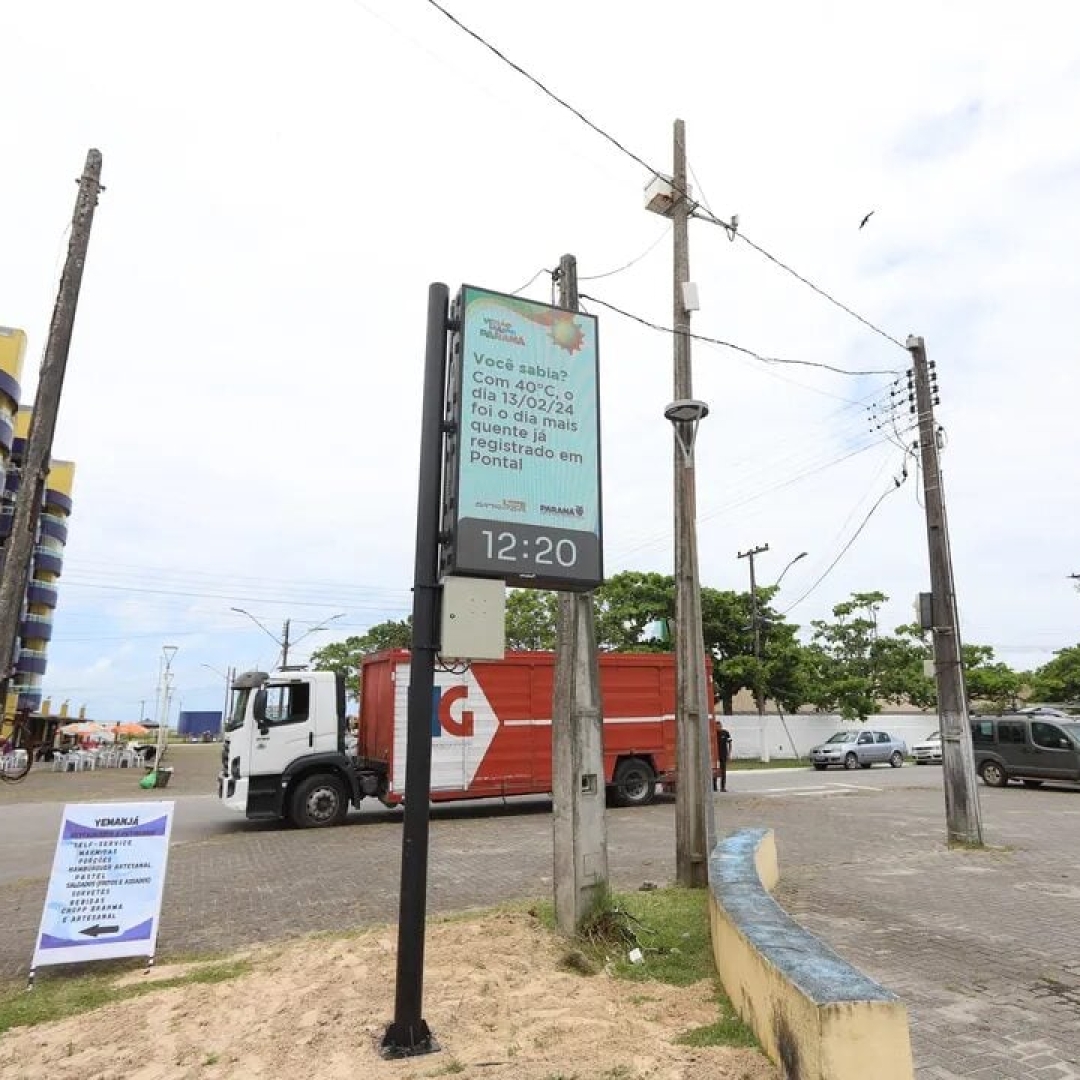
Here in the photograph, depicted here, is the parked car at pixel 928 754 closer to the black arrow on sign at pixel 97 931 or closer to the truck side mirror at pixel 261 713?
the truck side mirror at pixel 261 713

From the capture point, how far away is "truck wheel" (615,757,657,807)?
52.3ft

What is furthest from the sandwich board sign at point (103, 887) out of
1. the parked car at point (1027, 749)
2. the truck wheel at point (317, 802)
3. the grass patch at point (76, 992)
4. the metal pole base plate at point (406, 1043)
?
the parked car at point (1027, 749)

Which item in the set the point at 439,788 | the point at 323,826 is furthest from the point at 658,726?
the point at 323,826

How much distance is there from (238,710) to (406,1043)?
34.2 feet

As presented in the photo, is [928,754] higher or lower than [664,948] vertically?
higher

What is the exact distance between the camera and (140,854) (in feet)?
19.9

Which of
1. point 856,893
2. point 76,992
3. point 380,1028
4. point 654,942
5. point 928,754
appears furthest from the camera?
point 928,754

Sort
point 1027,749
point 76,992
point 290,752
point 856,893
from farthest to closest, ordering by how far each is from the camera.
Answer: point 1027,749 < point 290,752 < point 856,893 < point 76,992

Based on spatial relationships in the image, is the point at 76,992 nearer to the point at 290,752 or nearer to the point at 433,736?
the point at 290,752

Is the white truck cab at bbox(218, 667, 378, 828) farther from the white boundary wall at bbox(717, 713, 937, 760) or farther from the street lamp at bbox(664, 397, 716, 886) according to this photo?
the white boundary wall at bbox(717, 713, 937, 760)

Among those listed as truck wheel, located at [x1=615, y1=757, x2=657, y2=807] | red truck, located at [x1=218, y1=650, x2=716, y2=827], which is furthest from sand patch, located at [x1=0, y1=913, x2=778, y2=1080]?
truck wheel, located at [x1=615, y1=757, x2=657, y2=807]

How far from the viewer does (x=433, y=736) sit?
13.2 m

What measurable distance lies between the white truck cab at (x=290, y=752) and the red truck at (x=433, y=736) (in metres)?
0.02

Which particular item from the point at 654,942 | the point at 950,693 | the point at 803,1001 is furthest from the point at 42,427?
the point at 950,693
